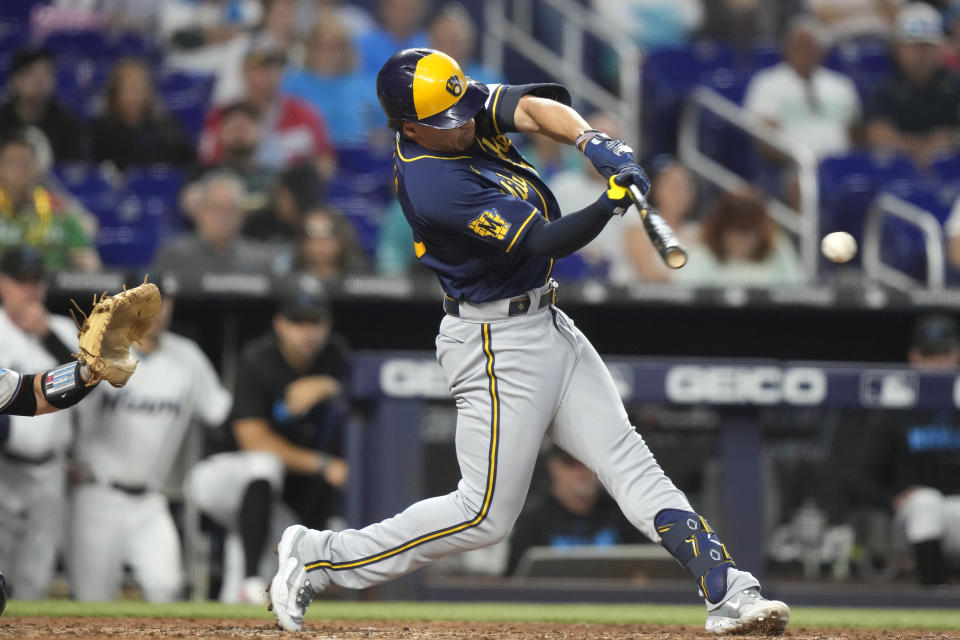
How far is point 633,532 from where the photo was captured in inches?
202

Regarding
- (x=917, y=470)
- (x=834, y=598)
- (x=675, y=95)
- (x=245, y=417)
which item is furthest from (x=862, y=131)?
(x=245, y=417)

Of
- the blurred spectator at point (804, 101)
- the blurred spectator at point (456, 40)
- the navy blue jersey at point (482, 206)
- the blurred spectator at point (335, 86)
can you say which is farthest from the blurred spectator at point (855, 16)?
the navy blue jersey at point (482, 206)

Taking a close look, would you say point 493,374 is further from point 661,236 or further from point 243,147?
point 243,147

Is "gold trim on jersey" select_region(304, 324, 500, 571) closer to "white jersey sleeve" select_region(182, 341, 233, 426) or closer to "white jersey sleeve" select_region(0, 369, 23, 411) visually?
"white jersey sleeve" select_region(0, 369, 23, 411)

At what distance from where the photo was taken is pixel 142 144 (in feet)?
23.3

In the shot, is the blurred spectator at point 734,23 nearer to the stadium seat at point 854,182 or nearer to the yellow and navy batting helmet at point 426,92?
the stadium seat at point 854,182

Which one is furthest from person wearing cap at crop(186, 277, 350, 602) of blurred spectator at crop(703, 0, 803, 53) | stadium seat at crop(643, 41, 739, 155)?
blurred spectator at crop(703, 0, 803, 53)

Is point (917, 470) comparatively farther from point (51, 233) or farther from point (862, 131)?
point (51, 233)

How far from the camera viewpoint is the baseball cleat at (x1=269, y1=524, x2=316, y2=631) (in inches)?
132

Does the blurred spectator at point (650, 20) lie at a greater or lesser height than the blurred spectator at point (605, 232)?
greater

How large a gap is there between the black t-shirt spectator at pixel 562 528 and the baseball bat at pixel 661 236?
2346mm

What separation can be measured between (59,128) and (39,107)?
153 millimetres

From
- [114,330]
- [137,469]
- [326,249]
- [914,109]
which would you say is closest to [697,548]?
[114,330]

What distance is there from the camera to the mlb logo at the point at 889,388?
199 inches
